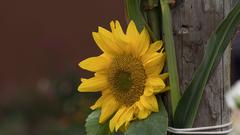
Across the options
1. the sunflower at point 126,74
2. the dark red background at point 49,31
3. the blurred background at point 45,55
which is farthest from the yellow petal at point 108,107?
the dark red background at point 49,31

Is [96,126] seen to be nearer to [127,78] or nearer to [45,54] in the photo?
[127,78]

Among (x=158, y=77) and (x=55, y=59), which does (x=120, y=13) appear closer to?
(x=55, y=59)

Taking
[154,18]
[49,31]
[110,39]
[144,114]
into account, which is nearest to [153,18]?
[154,18]

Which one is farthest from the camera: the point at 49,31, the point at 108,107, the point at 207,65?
the point at 49,31

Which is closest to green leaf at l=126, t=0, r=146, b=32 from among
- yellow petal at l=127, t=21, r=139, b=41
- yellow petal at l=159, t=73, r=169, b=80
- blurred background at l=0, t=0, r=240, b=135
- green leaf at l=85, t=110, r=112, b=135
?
yellow petal at l=127, t=21, r=139, b=41

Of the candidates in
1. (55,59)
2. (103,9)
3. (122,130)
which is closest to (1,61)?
(55,59)
